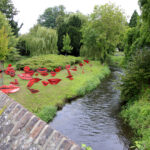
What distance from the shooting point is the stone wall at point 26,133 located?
1739 millimetres

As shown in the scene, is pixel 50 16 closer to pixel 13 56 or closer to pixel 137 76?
pixel 13 56

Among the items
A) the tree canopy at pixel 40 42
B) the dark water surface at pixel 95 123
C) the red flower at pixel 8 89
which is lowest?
the dark water surface at pixel 95 123

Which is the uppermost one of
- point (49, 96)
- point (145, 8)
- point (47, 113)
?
point (145, 8)

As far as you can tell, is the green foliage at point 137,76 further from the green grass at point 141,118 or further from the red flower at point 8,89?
the red flower at point 8,89

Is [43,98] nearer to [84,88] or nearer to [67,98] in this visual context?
[67,98]

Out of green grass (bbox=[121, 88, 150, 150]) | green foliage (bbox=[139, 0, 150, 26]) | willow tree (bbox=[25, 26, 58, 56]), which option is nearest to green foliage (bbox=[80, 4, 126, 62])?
willow tree (bbox=[25, 26, 58, 56])

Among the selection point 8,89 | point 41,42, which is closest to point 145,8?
point 8,89

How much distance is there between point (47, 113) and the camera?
27.5 ft

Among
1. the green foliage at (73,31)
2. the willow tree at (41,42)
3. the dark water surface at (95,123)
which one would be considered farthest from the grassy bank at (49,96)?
the green foliage at (73,31)

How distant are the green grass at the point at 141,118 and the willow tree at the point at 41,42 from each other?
61.0 feet

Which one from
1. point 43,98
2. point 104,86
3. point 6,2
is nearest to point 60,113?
point 43,98

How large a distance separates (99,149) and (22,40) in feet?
80.7

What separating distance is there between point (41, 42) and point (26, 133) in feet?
77.1

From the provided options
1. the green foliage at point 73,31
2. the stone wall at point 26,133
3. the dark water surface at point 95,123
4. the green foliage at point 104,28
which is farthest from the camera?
the green foliage at point 73,31
